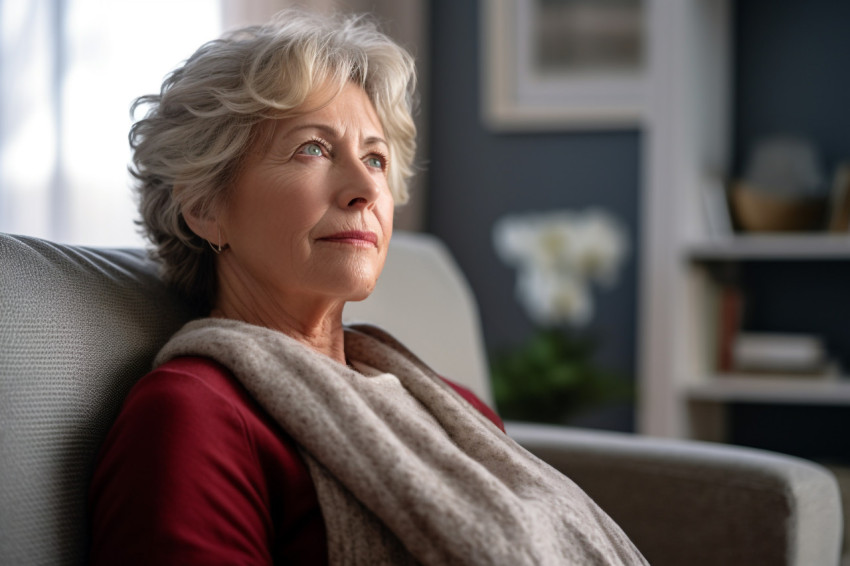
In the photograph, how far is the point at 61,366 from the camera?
1.01 m

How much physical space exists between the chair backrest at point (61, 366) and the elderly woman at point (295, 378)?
0.18 feet

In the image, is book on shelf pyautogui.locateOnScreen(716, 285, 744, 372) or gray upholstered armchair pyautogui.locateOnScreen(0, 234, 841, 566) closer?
gray upholstered armchair pyautogui.locateOnScreen(0, 234, 841, 566)

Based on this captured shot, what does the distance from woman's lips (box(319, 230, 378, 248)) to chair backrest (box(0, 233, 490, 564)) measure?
248 mm

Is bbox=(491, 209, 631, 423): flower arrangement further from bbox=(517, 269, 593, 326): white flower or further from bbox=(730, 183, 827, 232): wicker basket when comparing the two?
bbox=(730, 183, 827, 232): wicker basket

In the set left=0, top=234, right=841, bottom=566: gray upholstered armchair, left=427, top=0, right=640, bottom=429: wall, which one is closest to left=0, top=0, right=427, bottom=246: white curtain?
left=0, top=234, right=841, bottom=566: gray upholstered armchair

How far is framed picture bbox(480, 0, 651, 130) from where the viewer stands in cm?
329

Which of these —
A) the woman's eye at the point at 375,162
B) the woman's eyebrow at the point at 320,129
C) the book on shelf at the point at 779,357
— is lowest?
the book on shelf at the point at 779,357

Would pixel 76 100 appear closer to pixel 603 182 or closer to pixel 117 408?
pixel 117 408

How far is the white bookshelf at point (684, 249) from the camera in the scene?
2584 mm

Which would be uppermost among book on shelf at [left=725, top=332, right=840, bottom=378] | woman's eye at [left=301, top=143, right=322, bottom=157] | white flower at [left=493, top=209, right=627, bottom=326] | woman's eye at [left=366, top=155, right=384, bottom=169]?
woman's eye at [left=301, top=143, right=322, bottom=157]

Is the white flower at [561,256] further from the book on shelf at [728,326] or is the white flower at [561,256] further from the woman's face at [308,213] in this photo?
the woman's face at [308,213]

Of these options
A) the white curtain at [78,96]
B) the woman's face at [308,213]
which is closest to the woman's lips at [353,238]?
the woman's face at [308,213]

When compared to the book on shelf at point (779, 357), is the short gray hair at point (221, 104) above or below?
above

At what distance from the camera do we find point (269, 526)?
3.14 feet
